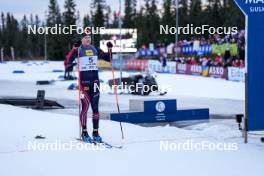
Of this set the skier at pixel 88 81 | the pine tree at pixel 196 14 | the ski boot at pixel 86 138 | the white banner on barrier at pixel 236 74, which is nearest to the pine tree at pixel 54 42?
the pine tree at pixel 196 14

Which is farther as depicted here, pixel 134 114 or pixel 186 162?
pixel 134 114

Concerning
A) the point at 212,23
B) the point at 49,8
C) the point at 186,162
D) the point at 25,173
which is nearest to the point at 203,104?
the point at 186,162

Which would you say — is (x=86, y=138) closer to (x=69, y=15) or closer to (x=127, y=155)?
(x=127, y=155)

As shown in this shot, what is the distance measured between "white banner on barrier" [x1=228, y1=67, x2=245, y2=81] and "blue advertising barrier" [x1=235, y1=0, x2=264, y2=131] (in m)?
19.6

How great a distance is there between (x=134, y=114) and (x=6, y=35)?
9136 centimetres

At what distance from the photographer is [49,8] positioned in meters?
80.8

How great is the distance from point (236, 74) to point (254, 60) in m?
20.7

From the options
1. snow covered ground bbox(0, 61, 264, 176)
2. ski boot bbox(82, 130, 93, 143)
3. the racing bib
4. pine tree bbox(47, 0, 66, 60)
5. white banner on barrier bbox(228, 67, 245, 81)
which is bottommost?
snow covered ground bbox(0, 61, 264, 176)

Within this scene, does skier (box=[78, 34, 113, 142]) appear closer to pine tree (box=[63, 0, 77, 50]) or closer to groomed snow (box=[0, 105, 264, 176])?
groomed snow (box=[0, 105, 264, 176])

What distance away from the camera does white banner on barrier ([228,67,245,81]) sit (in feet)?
91.5

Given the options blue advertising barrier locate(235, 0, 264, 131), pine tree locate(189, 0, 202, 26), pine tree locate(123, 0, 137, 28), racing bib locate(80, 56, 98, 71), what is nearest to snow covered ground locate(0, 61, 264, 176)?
blue advertising barrier locate(235, 0, 264, 131)

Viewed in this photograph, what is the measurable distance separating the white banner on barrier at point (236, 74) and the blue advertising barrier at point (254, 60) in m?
19.6

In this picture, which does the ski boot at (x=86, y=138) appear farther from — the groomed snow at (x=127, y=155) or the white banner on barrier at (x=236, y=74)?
the white banner on barrier at (x=236, y=74)

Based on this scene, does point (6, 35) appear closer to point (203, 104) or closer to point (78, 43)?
point (203, 104)
